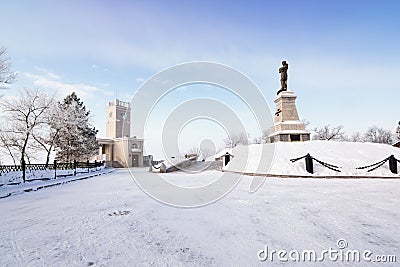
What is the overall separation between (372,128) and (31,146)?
8484cm

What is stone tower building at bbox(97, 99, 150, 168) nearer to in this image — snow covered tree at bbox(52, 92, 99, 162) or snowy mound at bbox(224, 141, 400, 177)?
snow covered tree at bbox(52, 92, 99, 162)

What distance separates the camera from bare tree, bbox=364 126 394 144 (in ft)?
210

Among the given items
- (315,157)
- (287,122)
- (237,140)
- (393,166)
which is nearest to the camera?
(393,166)

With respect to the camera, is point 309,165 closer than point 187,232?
No

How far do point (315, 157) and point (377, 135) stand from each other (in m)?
67.8

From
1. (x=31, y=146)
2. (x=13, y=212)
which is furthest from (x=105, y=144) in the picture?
(x=13, y=212)

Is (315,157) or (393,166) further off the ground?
(315,157)

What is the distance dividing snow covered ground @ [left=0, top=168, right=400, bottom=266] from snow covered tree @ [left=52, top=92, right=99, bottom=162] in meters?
23.0

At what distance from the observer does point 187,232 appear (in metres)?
3.75
